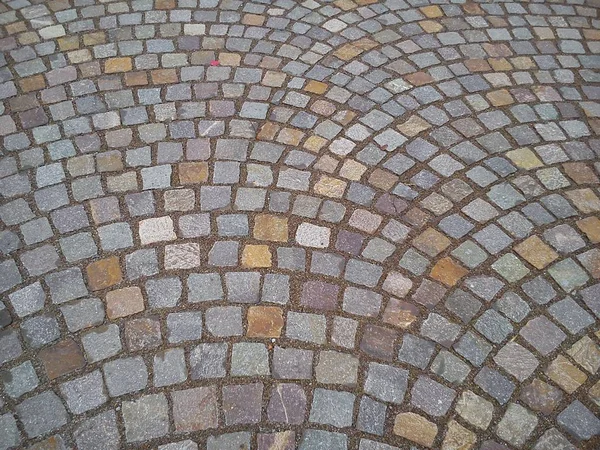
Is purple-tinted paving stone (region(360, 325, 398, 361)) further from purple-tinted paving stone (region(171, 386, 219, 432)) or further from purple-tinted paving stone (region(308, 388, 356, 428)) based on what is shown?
purple-tinted paving stone (region(171, 386, 219, 432))

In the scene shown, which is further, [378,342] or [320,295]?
[320,295]

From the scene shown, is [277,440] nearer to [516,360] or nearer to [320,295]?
[320,295]

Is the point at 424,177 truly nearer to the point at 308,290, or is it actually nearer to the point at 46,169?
the point at 308,290

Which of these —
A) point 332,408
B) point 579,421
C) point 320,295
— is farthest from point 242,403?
point 579,421

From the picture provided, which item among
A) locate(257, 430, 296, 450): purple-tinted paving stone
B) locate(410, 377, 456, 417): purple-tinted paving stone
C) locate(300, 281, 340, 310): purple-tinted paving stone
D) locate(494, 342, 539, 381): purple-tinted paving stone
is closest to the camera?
locate(257, 430, 296, 450): purple-tinted paving stone

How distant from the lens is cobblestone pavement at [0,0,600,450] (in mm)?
2621

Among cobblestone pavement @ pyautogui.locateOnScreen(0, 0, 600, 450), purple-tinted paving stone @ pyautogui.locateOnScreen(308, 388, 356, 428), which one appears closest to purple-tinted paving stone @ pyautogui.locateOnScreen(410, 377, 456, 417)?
cobblestone pavement @ pyautogui.locateOnScreen(0, 0, 600, 450)

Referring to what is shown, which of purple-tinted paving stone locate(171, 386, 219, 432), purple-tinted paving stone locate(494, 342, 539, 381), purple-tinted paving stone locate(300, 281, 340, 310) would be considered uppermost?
purple-tinted paving stone locate(494, 342, 539, 381)

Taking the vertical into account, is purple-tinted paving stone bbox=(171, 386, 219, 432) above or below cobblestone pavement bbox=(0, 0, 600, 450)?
below

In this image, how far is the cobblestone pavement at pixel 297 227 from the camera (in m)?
2.62

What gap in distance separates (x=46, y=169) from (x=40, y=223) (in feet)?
1.57

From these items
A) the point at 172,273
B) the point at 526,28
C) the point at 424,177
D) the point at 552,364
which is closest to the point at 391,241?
the point at 424,177

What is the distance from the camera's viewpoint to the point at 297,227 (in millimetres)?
3307

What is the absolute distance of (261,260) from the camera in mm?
3150
